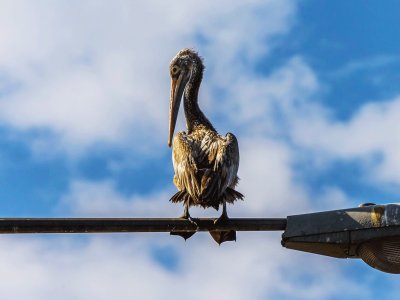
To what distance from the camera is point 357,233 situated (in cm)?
693

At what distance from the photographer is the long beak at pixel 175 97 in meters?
11.5

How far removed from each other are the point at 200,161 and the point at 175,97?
2.66m

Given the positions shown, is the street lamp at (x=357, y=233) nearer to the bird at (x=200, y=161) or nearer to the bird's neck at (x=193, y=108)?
the bird at (x=200, y=161)

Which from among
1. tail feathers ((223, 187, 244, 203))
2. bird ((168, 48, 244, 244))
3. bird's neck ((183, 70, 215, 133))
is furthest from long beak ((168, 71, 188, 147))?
tail feathers ((223, 187, 244, 203))

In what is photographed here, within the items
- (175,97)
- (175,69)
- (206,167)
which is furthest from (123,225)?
(175,69)

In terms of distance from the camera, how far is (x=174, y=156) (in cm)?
1026

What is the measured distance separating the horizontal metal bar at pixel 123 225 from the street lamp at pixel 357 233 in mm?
171

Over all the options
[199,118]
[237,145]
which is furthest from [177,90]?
[237,145]

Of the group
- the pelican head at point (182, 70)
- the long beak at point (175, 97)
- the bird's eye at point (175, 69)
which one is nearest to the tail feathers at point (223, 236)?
the long beak at point (175, 97)

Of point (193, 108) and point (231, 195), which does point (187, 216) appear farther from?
point (193, 108)

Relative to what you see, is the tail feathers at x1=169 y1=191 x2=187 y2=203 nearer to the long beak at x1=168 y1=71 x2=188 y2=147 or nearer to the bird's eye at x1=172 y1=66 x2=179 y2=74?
the long beak at x1=168 y1=71 x2=188 y2=147

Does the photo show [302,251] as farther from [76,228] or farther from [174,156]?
[174,156]

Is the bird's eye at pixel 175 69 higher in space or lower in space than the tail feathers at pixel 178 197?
higher

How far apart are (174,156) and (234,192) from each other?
3.72 ft
